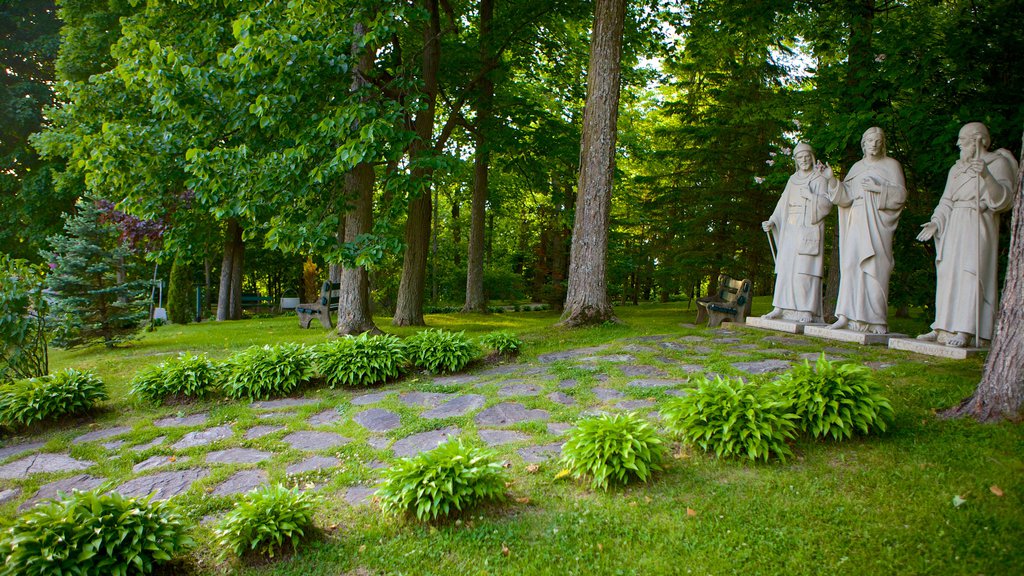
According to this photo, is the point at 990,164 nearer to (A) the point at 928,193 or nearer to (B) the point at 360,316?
(A) the point at 928,193

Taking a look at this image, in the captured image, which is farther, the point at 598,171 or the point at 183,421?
the point at 598,171

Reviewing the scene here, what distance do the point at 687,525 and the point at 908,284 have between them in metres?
9.75

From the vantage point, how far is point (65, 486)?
409 cm

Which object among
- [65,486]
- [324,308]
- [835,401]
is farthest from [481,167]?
[835,401]

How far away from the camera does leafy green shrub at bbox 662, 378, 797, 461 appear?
11.8 feet

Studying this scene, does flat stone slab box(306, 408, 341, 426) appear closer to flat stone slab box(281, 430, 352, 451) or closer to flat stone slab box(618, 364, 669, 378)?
flat stone slab box(281, 430, 352, 451)

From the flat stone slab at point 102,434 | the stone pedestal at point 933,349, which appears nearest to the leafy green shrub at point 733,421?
the stone pedestal at point 933,349

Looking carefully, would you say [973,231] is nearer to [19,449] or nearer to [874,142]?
[874,142]

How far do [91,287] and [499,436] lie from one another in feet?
31.3

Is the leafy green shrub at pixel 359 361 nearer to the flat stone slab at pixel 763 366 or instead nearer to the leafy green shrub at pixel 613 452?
the leafy green shrub at pixel 613 452

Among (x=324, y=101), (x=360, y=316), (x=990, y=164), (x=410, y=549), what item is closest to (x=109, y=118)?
(x=324, y=101)

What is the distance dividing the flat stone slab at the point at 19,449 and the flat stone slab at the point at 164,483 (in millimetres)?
1726

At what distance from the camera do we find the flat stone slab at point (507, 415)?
4766 mm

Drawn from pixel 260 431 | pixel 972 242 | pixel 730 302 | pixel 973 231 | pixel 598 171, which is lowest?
pixel 260 431
